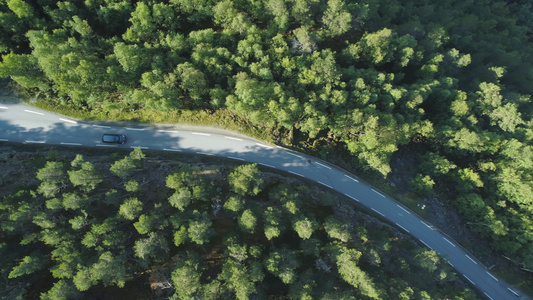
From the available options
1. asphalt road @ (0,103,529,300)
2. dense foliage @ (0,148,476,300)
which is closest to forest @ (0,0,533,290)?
asphalt road @ (0,103,529,300)

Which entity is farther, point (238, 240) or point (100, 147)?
point (100, 147)

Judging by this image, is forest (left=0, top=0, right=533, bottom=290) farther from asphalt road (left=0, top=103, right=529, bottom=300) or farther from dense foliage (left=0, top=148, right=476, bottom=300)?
dense foliage (left=0, top=148, right=476, bottom=300)

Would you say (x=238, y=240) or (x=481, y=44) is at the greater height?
(x=481, y=44)

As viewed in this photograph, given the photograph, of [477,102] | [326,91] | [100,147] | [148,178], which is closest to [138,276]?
[148,178]

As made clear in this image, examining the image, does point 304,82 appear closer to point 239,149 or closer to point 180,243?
point 239,149

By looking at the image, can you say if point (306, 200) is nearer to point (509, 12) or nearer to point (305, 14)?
point (305, 14)

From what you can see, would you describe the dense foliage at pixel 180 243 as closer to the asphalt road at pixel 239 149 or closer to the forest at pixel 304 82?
the asphalt road at pixel 239 149

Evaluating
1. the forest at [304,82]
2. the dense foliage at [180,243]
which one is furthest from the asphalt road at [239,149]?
the dense foliage at [180,243]
